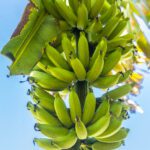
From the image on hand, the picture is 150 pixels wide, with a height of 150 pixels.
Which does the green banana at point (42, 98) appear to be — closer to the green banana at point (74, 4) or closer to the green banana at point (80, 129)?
the green banana at point (80, 129)

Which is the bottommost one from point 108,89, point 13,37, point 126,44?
point 108,89

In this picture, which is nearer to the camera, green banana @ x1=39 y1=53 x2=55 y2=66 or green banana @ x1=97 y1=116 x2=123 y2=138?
green banana @ x1=97 y1=116 x2=123 y2=138

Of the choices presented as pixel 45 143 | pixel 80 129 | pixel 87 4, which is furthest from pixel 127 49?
pixel 45 143

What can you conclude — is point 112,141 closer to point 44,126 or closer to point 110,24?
point 44,126

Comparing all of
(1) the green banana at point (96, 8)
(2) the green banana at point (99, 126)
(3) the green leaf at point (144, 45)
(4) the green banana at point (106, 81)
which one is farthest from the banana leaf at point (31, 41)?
(3) the green leaf at point (144, 45)

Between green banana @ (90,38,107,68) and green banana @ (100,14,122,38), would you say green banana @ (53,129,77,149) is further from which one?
green banana @ (100,14,122,38)

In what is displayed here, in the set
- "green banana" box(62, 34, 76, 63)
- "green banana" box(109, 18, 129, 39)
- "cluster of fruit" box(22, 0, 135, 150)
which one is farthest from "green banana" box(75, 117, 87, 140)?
"green banana" box(109, 18, 129, 39)

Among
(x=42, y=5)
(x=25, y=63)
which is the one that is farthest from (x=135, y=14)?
(x=25, y=63)
